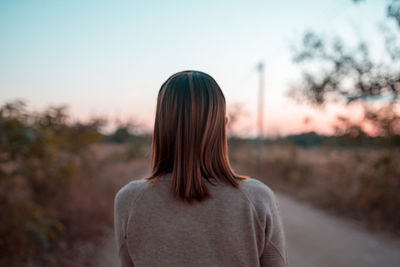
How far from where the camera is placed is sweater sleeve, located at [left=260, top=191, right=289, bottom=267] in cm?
116

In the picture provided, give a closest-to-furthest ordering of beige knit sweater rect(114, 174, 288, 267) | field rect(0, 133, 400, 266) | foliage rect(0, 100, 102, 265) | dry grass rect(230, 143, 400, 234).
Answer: beige knit sweater rect(114, 174, 288, 267), foliage rect(0, 100, 102, 265), field rect(0, 133, 400, 266), dry grass rect(230, 143, 400, 234)

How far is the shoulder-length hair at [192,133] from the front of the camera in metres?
1.14

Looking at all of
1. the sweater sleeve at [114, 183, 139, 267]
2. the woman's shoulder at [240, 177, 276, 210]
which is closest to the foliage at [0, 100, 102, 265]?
the sweater sleeve at [114, 183, 139, 267]

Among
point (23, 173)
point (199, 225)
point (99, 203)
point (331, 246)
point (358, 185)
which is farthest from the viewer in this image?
point (358, 185)

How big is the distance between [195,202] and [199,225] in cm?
9

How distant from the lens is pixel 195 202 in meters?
1.10

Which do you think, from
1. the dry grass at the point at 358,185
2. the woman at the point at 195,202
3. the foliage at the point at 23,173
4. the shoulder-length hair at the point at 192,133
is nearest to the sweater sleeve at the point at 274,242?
the woman at the point at 195,202

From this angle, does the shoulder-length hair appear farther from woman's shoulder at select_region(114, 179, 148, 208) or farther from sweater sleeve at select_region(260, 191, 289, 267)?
sweater sleeve at select_region(260, 191, 289, 267)

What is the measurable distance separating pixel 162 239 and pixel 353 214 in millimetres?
6588

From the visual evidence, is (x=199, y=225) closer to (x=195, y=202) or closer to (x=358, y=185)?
(x=195, y=202)

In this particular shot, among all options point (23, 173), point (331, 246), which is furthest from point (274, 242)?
point (331, 246)

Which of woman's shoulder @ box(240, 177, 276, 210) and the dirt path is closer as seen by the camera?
woman's shoulder @ box(240, 177, 276, 210)

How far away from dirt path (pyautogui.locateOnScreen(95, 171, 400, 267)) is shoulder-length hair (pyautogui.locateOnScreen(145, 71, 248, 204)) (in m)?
3.55

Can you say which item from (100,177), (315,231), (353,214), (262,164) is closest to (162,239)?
(315,231)
